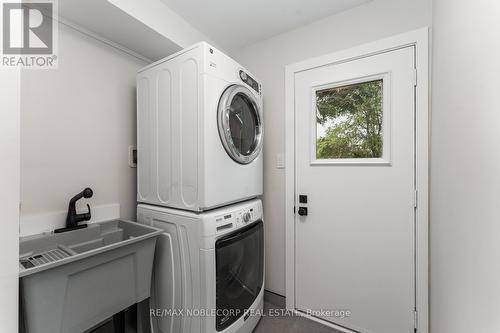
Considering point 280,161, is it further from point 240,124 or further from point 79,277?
point 79,277

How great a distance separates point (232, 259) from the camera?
1377 mm

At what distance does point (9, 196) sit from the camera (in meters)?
0.67

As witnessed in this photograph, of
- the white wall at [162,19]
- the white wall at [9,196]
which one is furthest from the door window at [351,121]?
the white wall at [9,196]

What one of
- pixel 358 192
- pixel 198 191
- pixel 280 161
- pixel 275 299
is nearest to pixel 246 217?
pixel 198 191

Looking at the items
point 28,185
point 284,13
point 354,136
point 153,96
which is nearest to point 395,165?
point 354,136

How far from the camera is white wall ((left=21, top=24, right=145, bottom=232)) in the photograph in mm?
1239

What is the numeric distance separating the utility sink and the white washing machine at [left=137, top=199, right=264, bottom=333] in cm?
13

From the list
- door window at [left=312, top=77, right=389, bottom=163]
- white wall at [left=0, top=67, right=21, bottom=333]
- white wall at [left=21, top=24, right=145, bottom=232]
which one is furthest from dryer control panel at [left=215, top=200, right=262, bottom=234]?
white wall at [left=21, top=24, right=145, bottom=232]

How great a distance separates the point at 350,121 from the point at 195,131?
47.3 inches

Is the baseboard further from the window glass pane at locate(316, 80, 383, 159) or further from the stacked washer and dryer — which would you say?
the window glass pane at locate(316, 80, 383, 159)

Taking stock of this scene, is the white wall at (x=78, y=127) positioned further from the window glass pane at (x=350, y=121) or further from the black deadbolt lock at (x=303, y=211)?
the window glass pane at (x=350, y=121)

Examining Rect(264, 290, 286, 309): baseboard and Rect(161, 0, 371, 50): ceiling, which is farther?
Rect(264, 290, 286, 309): baseboard

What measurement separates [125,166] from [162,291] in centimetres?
98

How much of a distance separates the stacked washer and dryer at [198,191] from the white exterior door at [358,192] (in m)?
0.52
